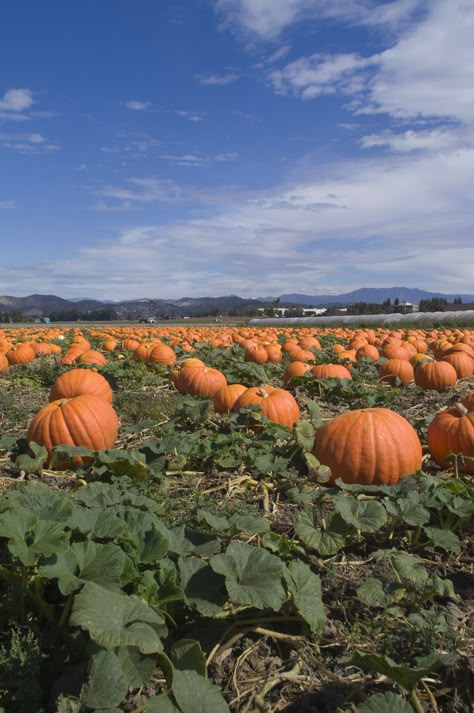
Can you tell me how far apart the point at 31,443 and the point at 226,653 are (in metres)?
2.80

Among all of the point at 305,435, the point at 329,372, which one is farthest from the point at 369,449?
the point at 329,372

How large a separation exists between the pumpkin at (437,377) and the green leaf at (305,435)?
4343mm

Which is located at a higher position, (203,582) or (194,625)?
(203,582)

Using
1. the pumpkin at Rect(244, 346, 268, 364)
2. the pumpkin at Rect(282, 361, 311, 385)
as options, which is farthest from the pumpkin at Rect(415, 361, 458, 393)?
the pumpkin at Rect(244, 346, 268, 364)

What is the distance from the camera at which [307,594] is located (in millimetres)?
2309

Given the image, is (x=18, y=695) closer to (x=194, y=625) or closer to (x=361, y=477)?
(x=194, y=625)

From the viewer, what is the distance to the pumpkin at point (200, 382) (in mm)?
7520

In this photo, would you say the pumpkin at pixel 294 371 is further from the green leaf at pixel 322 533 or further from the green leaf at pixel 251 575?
the green leaf at pixel 251 575

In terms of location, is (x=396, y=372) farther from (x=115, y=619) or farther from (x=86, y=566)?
(x=115, y=619)

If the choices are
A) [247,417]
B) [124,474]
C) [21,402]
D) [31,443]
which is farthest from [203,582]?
[21,402]

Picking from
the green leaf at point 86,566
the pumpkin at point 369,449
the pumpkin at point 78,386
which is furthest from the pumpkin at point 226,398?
the green leaf at point 86,566

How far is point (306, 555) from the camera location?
293 centimetres

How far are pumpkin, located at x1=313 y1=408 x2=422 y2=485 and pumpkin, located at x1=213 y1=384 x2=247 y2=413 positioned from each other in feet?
6.91

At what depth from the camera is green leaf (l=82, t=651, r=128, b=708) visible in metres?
1.73
